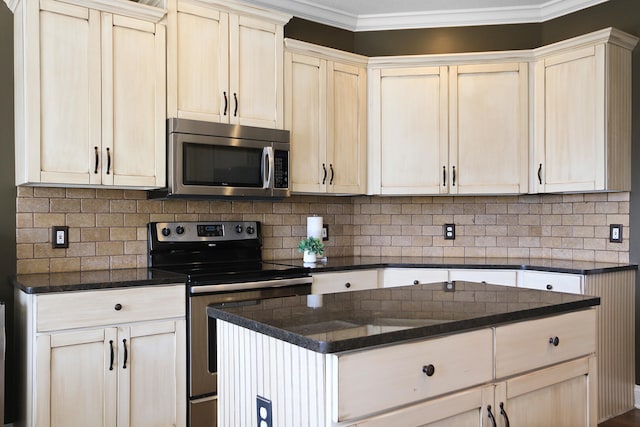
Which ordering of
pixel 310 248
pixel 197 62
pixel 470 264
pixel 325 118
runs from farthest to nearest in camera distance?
pixel 325 118 < pixel 310 248 < pixel 470 264 < pixel 197 62

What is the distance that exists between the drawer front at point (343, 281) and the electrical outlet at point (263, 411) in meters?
1.97

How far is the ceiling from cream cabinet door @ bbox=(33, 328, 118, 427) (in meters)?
2.53

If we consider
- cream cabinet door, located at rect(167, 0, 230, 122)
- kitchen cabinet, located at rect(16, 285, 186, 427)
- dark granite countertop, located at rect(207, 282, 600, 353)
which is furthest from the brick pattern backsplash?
dark granite countertop, located at rect(207, 282, 600, 353)

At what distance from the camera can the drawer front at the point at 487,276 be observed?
146 inches

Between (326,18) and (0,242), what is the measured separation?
274cm

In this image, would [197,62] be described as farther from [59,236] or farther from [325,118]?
[59,236]

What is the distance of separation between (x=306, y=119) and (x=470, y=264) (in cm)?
150

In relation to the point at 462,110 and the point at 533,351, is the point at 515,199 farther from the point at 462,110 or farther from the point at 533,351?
the point at 533,351

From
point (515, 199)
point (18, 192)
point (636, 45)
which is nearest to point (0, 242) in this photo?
point (18, 192)

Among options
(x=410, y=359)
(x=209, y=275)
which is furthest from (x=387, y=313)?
(x=209, y=275)

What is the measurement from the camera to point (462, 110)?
13.4 ft

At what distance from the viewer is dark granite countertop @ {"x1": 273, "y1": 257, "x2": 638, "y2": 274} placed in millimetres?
3416

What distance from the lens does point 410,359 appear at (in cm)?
147

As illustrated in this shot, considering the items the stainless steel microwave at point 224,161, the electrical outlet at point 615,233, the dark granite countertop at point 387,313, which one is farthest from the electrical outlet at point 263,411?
the electrical outlet at point 615,233
